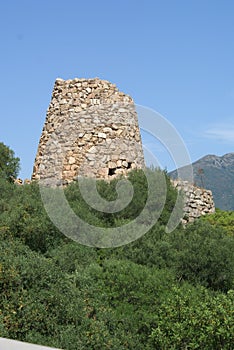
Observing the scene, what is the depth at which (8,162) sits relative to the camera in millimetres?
22094

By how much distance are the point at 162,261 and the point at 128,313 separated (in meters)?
2.87

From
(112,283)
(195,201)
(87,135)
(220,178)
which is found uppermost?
(220,178)

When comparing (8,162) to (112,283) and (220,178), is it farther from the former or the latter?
(220,178)

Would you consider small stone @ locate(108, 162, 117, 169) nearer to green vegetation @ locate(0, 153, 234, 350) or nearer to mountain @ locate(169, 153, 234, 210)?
green vegetation @ locate(0, 153, 234, 350)

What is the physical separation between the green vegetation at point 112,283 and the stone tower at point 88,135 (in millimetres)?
1232

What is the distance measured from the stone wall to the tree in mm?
5746

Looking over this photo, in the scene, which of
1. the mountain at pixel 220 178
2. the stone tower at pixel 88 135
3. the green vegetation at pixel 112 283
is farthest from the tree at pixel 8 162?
the mountain at pixel 220 178

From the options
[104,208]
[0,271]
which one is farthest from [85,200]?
[0,271]

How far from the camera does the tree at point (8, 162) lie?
71.2 ft

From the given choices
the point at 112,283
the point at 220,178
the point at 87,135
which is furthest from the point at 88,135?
the point at 220,178

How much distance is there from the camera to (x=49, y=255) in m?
14.0

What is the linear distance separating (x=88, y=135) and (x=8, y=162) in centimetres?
474

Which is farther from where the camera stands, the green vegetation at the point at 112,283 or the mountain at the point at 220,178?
the mountain at the point at 220,178

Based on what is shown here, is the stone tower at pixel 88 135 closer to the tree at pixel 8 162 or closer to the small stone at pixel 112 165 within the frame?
the small stone at pixel 112 165
